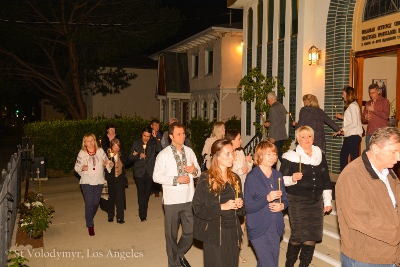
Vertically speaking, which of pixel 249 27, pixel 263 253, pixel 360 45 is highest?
pixel 249 27

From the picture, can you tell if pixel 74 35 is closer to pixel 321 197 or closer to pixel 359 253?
pixel 321 197

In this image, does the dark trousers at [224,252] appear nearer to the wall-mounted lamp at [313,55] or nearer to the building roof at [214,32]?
the wall-mounted lamp at [313,55]

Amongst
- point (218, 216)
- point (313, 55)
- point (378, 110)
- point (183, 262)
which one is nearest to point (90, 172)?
point (183, 262)

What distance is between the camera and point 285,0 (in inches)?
607

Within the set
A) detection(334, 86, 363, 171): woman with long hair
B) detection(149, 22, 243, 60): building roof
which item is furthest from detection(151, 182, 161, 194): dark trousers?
detection(149, 22, 243, 60): building roof

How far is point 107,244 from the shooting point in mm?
8961

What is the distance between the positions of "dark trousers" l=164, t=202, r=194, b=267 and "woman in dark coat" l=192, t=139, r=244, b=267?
154 centimetres

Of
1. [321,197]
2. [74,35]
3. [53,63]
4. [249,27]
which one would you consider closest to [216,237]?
[321,197]

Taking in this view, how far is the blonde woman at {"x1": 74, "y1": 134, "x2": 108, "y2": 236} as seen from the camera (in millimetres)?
9328

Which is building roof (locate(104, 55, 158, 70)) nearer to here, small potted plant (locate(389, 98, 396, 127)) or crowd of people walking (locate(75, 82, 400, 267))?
small potted plant (locate(389, 98, 396, 127))

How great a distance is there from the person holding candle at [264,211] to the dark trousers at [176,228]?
1.58 m

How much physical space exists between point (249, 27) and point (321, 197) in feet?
41.7

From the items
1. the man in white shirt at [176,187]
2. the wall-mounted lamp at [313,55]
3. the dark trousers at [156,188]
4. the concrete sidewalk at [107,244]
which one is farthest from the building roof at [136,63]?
the man in white shirt at [176,187]

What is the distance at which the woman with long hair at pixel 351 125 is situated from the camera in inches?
386
